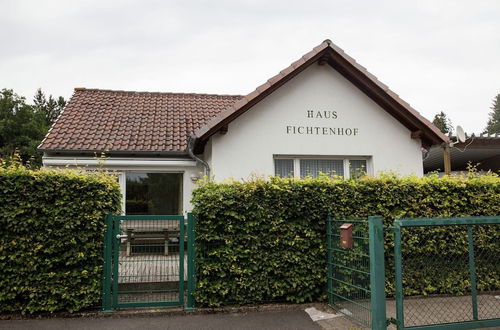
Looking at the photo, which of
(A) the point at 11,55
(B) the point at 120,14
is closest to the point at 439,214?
(B) the point at 120,14

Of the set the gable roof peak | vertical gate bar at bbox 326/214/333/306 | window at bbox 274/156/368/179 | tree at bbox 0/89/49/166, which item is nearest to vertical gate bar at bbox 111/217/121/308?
the gable roof peak

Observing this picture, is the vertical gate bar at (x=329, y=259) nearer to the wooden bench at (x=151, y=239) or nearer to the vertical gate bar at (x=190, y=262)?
the vertical gate bar at (x=190, y=262)

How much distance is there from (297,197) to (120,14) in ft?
27.2

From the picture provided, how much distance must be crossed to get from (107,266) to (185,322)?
159 centimetres

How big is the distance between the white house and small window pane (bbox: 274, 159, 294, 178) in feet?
0.08

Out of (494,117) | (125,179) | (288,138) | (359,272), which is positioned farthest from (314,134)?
(494,117)

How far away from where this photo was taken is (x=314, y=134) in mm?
9898

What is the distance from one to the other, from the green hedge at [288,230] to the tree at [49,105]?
4972 centimetres

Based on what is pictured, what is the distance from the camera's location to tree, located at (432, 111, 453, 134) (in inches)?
2052

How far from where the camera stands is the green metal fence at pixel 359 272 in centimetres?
511

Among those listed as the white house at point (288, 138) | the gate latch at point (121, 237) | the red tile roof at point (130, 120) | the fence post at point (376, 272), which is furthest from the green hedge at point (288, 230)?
the red tile roof at point (130, 120)

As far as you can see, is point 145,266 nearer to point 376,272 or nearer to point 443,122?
point 376,272

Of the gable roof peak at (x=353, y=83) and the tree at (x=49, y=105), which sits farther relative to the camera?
the tree at (x=49, y=105)

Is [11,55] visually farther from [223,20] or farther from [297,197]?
[297,197]
